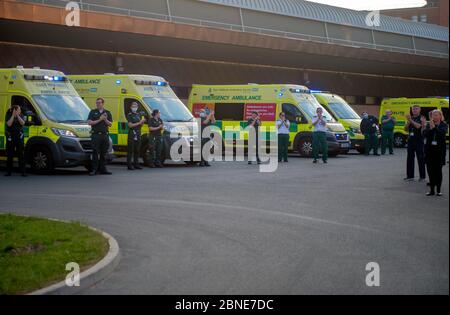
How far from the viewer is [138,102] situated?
856 inches

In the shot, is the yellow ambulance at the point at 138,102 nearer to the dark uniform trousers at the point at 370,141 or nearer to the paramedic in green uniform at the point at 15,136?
the paramedic in green uniform at the point at 15,136

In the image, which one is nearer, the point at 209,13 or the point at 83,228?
the point at 83,228

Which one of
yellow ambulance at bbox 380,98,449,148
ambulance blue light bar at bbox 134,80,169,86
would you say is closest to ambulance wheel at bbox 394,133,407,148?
yellow ambulance at bbox 380,98,449,148

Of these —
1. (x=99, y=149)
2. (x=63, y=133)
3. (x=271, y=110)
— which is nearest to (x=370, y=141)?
(x=271, y=110)

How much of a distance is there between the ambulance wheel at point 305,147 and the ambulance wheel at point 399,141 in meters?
10.5

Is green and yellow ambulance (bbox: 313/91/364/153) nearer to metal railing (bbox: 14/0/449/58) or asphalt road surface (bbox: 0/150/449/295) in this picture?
metal railing (bbox: 14/0/449/58)

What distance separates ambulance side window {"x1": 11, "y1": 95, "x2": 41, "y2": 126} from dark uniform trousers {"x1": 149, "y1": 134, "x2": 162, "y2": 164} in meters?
3.28

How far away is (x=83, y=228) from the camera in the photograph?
9.62m

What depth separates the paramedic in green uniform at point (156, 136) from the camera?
20.8 meters

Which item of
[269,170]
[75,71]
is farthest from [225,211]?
[75,71]

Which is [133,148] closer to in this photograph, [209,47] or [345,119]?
[345,119]

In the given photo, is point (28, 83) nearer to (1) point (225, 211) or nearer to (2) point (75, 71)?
(1) point (225, 211)

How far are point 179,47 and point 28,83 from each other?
49.4ft

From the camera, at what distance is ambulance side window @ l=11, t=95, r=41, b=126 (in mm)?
18766
